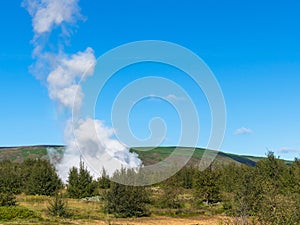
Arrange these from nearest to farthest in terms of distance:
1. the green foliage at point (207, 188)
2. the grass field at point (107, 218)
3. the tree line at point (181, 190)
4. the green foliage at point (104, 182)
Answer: the tree line at point (181, 190)
the grass field at point (107, 218)
the green foliage at point (207, 188)
the green foliage at point (104, 182)

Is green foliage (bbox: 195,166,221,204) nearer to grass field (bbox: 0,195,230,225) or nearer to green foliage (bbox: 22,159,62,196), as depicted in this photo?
grass field (bbox: 0,195,230,225)

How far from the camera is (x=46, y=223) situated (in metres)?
28.6

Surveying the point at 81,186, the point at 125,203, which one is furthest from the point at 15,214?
the point at 81,186

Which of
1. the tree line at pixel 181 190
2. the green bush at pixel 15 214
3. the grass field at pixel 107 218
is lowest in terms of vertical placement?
the grass field at pixel 107 218

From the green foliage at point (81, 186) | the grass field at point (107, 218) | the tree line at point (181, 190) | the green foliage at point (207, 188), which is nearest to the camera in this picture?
the tree line at point (181, 190)

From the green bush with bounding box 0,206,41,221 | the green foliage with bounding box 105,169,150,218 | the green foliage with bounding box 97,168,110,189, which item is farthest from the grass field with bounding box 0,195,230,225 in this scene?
the green foliage with bounding box 97,168,110,189

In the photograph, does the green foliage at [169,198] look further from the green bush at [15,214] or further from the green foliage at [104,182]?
the green bush at [15,214]

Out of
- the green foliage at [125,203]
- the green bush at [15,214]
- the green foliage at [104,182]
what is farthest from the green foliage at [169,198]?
the green bush at [15,214]

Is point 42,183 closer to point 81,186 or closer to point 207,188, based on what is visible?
point 81,186

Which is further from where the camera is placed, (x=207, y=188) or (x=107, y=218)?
(x=207, y=188)

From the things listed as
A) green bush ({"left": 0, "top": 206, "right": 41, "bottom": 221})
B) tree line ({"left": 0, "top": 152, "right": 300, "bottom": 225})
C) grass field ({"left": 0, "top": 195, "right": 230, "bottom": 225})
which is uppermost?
tree line ({"left": 0, "top": 152, "right": 300, "bottom": 225})

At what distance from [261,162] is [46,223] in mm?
45719

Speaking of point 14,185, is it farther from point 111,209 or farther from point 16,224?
point 16,224

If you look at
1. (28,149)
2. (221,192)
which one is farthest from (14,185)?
(28,149)
